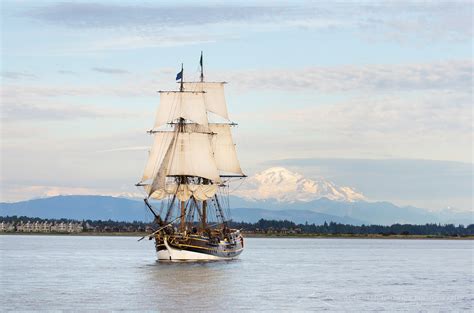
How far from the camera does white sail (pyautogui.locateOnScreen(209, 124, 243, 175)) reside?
11688 centimetres

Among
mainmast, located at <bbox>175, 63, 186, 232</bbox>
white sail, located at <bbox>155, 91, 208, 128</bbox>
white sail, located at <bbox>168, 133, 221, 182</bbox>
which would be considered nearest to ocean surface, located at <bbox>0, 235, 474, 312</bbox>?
mainmast, located at <bbox>175, 63, 186, 232</bbox>

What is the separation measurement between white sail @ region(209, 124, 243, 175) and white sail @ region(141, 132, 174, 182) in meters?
10.9

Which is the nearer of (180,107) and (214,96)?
(180,107)

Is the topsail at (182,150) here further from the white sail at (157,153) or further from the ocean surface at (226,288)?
the ocean surface at (226,288)

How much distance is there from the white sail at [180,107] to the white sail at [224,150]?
905 cm

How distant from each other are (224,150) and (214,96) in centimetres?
644

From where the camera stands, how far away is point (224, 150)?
118 m

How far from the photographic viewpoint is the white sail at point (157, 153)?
10581 centimetres

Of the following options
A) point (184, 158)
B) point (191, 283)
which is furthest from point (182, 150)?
point (191, 283)

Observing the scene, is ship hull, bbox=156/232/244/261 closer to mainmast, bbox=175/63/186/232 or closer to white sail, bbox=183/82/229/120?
mainmast, bbox=175/63/186/232

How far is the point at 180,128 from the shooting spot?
106188mm

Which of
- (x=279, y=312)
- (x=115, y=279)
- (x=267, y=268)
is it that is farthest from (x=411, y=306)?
(x=267, y=268)

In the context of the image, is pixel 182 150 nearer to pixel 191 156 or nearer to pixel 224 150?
pixel 191 156

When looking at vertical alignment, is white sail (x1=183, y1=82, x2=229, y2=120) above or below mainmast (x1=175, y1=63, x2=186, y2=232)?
above
